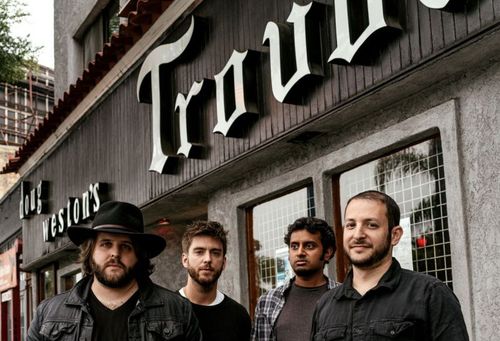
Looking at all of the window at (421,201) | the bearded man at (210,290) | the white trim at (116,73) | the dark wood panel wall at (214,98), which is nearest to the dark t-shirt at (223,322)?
the bearded man at (210,290)

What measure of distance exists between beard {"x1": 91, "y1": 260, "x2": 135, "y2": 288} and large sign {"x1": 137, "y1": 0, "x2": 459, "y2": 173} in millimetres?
2333

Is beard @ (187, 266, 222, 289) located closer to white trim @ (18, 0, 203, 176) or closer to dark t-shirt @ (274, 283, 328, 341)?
dark t-shirt @ (274, 283, 328, 341)

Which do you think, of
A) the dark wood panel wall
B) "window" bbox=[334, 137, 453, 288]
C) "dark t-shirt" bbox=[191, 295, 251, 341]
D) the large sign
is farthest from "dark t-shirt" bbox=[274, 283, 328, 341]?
the large sign

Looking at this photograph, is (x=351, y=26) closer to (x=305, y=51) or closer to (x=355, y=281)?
(x=305, y=51)

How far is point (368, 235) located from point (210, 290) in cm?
166

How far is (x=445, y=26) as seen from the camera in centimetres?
482

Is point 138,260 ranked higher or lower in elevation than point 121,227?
lower

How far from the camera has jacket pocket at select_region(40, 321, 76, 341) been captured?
12.9ft

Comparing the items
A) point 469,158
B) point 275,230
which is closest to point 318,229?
point 469,158

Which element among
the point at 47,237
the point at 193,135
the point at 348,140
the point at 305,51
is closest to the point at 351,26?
the point at 305,51

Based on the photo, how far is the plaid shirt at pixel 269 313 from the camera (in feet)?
15.6

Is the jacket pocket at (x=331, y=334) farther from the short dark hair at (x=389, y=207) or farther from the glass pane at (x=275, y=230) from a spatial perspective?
the glass pane at (x=275, y=230)

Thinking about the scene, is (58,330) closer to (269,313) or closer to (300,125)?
(269,313)

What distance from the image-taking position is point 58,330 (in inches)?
157
